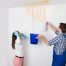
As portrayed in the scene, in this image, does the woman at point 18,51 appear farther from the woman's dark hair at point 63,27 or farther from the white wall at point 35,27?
the woman's dark hair at point 63,27

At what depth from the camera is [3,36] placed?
6.36 ft

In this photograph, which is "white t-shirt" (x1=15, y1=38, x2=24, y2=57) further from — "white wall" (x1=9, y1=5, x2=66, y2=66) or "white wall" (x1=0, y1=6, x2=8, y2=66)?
"white wall" (x1=0, y1=6, x2=8, y2=66)

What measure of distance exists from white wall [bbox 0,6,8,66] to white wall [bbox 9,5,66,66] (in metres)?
0.06

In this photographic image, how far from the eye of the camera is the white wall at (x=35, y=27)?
5.42 feet

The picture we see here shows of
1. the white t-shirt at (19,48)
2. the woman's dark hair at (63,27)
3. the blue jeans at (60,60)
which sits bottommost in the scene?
the blue jeans at (60,60)

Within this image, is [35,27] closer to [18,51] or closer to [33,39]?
[33,39]

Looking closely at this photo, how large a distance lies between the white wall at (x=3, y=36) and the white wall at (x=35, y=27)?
6 centimetres

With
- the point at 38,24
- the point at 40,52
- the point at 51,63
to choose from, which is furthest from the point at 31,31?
the point at 51,63

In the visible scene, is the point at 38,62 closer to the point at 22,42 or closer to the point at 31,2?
the point at 22,42

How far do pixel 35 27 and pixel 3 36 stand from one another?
0.42m

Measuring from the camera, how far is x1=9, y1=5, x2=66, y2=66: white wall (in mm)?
1653

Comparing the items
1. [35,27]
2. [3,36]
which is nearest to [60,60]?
[35,27]

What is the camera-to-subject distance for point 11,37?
1901 mm

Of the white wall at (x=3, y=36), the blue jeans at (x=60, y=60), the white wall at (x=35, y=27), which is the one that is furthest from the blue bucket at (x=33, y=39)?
the white wall at (x=3, y=36)
